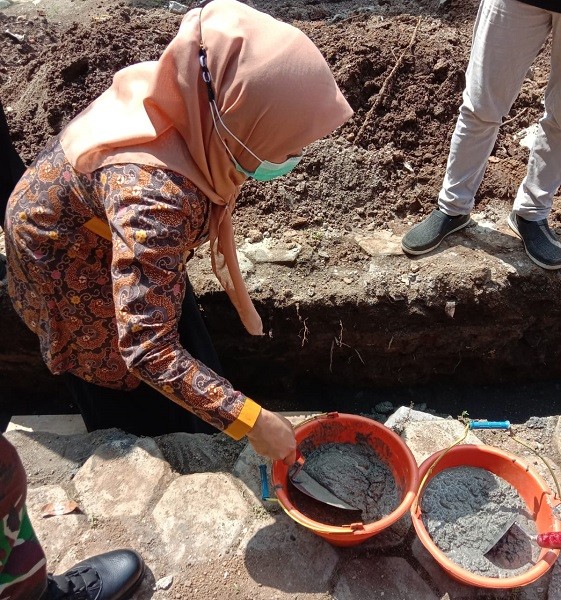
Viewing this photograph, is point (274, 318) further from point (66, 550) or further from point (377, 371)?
point (66, 550)

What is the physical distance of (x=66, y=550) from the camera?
79.2 inches

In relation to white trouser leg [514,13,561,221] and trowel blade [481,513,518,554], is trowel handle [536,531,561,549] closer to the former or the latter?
trowel blade [481,513,518,554]

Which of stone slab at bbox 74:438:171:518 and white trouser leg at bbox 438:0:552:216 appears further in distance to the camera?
white trouser leg at bbox 438:0:552:216

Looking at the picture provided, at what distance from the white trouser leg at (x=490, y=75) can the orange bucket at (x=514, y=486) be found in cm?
152

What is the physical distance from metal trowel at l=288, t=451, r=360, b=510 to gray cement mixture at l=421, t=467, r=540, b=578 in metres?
0.31

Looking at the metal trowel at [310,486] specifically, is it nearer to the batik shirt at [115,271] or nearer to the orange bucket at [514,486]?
the orange bucket at [514,486]

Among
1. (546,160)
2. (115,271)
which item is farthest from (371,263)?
(115,271)

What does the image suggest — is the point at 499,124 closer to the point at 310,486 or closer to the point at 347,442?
the point at 347,442

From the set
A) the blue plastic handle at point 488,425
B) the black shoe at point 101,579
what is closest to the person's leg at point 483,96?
the blue plastic handle at point 488,425

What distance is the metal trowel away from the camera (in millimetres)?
1981

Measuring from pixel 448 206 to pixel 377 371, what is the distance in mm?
1085

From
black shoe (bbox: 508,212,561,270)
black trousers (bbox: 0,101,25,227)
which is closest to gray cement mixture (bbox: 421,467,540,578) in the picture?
black shoe (bbox: 508,212,561,270)

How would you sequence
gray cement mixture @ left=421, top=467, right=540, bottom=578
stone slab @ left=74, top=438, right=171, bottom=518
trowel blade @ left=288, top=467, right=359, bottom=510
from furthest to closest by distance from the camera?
stone slab @ left=74, top=438, right=171, bottom=518
trowel blade @ left=288, top=467, right=359, bottom=510
gray cement mixture @ left=421, top=467, right=540, bottom=578

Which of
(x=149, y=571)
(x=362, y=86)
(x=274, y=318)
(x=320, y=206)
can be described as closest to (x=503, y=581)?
(x=149, y=571)
